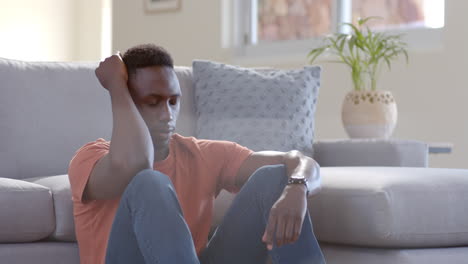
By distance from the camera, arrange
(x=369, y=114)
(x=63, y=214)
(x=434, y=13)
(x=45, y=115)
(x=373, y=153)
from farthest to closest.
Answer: (x=434, y=13)
(x=369, y=114)
(x=373, y=153)
(x=45, y=115)
(x=63, y=214)

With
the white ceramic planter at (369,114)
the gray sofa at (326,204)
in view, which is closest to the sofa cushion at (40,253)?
the gray sofa at (326,204)

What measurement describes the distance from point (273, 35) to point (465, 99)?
55.9 inches

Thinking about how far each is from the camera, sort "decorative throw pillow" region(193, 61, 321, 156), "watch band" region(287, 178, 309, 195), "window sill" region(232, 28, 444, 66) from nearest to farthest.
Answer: "watch band" region(287, 178, 309, 195) < "decorative throw pillow" region(193, 61, 321, 156) < "window sill" region(232, 28, 444, 66)

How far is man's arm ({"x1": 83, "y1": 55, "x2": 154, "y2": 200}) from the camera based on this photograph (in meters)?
1.65

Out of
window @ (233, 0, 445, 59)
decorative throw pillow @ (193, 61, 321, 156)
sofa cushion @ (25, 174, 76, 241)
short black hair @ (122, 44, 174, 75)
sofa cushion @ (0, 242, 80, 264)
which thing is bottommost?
sofa cushion @ (0, 242, 80, 264)

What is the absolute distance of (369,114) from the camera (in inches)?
130

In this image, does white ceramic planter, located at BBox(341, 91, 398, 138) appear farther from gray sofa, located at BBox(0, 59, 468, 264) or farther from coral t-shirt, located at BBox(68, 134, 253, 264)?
coral t-shirt, located at BBox(68, 134, 253, 264)

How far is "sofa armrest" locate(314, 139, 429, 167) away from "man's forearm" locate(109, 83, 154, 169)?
1209mm

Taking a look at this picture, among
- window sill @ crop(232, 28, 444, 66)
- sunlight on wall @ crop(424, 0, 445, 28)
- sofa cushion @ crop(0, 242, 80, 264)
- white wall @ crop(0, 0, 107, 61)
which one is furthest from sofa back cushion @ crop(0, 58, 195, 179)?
white wall @ crop(0, 0, 107, 61)

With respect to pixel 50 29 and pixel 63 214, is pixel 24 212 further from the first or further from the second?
pixel 50 29

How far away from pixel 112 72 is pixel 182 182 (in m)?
0.30

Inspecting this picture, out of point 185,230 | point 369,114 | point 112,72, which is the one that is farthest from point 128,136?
point 369,114

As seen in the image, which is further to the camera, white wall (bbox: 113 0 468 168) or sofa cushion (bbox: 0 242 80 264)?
white wall (bbox: 113 0 468 168)

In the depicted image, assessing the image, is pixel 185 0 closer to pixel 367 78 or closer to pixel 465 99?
pixel 367 78
